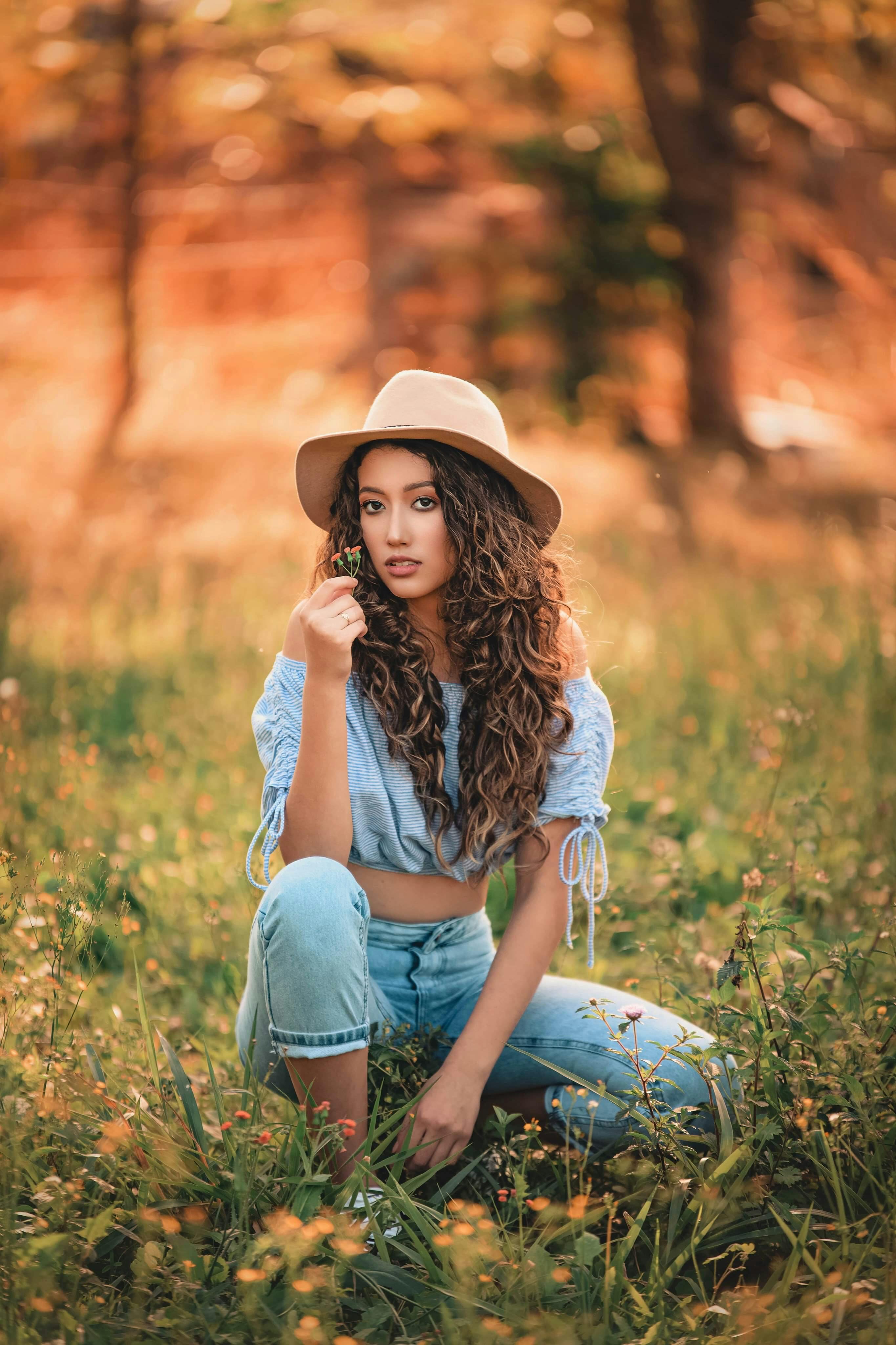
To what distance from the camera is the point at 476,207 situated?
10039mm

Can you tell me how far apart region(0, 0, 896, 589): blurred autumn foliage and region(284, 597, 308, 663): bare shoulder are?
5.91m

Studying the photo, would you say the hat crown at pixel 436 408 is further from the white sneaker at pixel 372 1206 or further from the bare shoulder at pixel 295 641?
the white sneaker at pixel 372 1206

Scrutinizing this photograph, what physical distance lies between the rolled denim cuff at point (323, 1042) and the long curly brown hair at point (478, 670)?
38cm

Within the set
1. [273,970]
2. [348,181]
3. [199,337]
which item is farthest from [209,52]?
[273,970]

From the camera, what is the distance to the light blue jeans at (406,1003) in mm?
1750

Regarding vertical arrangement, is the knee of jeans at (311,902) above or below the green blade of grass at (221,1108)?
above

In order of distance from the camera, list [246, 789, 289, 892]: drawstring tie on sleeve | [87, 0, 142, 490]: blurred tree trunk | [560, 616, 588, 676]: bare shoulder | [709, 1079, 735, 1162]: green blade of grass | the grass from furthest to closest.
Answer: [87, 0, 142, 490]: blurred tree trunk < [560, 616, 588, 676]: bare shoulder < [246, 789, 289, 892]: drawstring tie on sleeve < [709, 1079, 735, 1162]: green blade of grass < the grass

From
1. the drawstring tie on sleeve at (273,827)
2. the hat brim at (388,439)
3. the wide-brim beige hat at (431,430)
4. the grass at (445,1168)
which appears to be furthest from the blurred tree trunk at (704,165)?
the drawstring tie on sleeve at (273,827)

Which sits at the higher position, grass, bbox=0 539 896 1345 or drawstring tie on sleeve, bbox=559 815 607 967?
drawstring tie on sleeve, bbox=559 815 607 967

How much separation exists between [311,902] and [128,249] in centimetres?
1014

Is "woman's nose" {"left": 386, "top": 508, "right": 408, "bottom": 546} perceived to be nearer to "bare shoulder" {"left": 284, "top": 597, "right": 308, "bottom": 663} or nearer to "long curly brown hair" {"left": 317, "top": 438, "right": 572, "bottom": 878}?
"long curly brown hair" {"left": 317, "top": 438, "right": 572, "bottom": 878}

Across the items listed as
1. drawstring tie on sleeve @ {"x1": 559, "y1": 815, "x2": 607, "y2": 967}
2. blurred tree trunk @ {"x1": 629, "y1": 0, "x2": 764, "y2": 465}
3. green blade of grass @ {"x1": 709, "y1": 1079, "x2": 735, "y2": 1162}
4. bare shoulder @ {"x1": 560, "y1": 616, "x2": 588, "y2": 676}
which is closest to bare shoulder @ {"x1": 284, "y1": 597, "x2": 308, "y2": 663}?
bare shoulder @ {"x1": 560, "y1": 616, "x2": 588, "y2": 676}

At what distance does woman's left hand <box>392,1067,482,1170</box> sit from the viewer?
1.76m

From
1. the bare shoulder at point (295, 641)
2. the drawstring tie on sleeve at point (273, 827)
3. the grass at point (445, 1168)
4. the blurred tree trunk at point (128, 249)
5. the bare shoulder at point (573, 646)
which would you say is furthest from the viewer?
the blurred tree trunk at point (128, 249)
